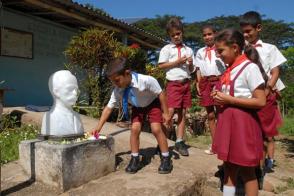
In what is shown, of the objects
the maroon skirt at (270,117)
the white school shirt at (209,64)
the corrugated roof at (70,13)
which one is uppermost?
the corrugated roof at (70,13)

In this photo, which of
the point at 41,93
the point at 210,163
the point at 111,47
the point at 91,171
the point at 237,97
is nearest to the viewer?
the point at 237,97

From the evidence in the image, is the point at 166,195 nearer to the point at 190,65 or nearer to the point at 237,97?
the point at 237,97

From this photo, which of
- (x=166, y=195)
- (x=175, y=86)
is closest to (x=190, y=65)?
(x=175, y=86)

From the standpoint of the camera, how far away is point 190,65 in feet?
17.7

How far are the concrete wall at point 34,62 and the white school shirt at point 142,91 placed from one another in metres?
4.85

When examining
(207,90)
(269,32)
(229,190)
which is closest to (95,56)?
(207,90)

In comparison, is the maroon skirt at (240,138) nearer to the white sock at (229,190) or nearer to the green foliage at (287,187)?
the white sock at (229,190)

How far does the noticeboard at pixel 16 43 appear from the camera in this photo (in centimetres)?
885

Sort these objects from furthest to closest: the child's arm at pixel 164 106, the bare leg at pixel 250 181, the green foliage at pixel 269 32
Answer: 1. the green foliage at pixel 269 32
2. the child's arm at pixel 164 106
3. the bare leg at pixel 250 181

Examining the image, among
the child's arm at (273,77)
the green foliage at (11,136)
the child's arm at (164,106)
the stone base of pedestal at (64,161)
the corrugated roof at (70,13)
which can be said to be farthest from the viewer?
the corrugated roof at (70,13)

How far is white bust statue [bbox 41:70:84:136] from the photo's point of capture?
4.25 m

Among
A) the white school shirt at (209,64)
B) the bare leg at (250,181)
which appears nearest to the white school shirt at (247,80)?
the bare leg at (250,181)

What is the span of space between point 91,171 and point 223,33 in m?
1.86

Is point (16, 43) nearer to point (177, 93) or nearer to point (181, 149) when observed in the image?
point (177, 93)
